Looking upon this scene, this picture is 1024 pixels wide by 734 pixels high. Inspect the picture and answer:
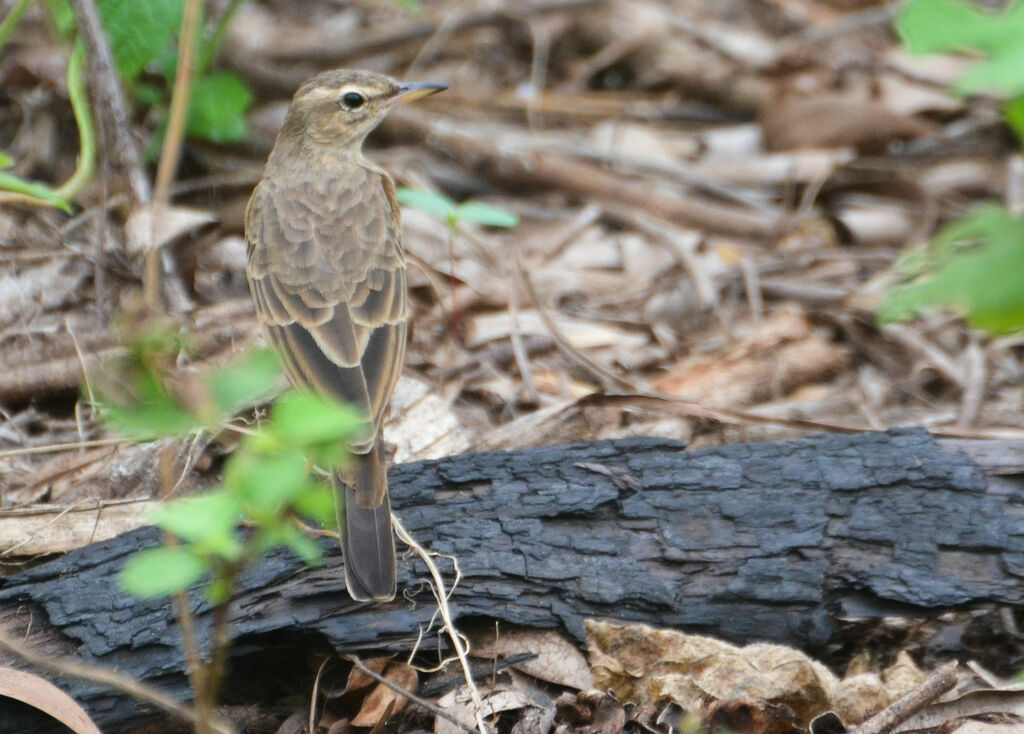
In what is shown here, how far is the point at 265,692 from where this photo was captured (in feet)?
13.6

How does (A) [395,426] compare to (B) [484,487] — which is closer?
(B) [484,487]

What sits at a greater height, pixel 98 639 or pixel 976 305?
pixel 976 305

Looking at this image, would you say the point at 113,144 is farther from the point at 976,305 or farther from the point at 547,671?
the point at 976,305

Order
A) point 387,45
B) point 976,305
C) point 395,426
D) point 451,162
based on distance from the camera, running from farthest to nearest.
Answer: point 387,45
point 451,162
point 395,426
point 976,305

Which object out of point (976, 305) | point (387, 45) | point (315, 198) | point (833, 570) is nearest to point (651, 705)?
point (833, 570)

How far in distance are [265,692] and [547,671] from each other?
1.05 meters

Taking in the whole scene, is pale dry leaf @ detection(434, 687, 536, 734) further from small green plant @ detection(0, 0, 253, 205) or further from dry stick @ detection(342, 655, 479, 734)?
small green plant @ detection(0, 0, 253, 205)

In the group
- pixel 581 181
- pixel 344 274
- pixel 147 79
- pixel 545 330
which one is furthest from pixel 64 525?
pixel 581 181

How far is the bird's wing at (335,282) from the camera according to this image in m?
4.60

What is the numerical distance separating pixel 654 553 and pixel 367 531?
109 cm

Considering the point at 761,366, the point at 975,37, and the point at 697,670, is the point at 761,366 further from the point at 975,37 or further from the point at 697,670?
the point at 975,37

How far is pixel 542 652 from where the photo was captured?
4105 mm

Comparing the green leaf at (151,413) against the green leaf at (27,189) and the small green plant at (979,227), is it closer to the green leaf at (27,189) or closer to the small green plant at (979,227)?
the small green plant at (979,227)

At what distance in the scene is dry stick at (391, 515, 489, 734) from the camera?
3674 mm
